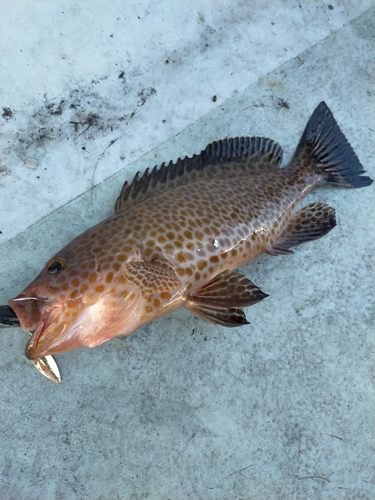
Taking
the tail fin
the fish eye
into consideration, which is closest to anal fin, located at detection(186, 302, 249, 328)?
the fish eye

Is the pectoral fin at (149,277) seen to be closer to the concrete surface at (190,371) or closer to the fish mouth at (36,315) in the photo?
the fish mouth at (36,315)

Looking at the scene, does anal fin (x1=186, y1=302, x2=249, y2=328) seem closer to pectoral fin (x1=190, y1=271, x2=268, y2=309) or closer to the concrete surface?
pectoral fin (x1=190, y1=271, x2=268, y2=309)

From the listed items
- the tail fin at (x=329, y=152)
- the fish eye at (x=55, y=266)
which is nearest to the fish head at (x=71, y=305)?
the fish eye at (x=55, y=266)

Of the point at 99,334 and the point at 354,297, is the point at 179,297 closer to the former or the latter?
the point at 99,334

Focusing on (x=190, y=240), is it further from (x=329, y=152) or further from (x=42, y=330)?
(x=329, y=152)

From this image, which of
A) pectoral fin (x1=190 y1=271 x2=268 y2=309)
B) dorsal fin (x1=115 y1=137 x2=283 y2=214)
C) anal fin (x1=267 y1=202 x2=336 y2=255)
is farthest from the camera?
anal fin (x1=267 y1=202 x2=336 y2=255)

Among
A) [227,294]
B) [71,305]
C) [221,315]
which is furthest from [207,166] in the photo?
[71,305]
